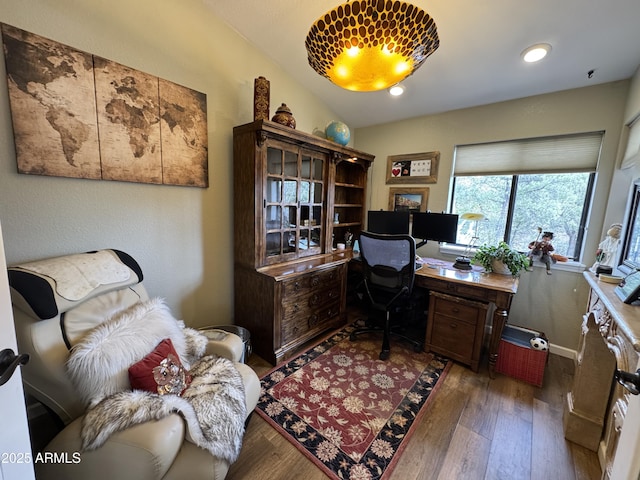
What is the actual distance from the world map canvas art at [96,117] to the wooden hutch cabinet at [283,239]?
44 centimetres

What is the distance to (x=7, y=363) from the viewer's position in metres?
0.64

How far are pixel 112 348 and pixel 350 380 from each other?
1528 mm

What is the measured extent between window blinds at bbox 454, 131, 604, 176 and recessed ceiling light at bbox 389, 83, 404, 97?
2.84ft

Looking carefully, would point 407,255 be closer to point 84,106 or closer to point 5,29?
point 84,106

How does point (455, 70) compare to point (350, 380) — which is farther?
point (455, 70)

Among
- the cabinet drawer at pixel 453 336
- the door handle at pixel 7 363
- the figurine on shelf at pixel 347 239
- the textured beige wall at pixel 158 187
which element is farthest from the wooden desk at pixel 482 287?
the door handle at pixel 7 363

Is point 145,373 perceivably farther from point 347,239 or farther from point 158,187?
point 347,239

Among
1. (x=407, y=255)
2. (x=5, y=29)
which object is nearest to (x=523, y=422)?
(x=407, y=255)

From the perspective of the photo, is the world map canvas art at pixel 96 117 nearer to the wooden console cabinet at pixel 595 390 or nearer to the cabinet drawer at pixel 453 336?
the cabinet drawer at pixel 453 336

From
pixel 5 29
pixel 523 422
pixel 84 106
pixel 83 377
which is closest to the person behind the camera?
pixel 83 377

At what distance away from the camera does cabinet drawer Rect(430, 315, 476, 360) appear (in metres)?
2.11

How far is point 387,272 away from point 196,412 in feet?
5.39

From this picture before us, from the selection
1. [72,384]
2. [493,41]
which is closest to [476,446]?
[72,384]

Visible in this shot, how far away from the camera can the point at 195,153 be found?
1.97 meters
